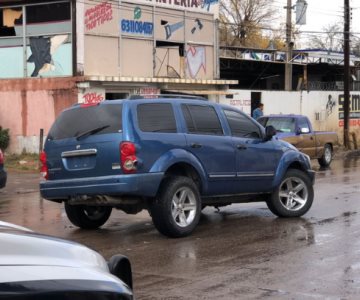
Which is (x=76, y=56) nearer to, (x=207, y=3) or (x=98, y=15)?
(x=98, y=15)

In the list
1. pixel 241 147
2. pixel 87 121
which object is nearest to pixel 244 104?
pixel 241 147

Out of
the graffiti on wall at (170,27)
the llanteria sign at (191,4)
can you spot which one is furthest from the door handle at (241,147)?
the graffiti on wall at (170,27)

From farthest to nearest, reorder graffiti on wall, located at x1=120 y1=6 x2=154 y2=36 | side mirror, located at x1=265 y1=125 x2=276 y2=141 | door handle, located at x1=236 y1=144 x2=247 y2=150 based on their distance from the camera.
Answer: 1. graffiti on wall, located at x1=120 y1=6 x2=154 y2=36
2. side mirror, located at x1=265 y1=125 x2=276 y2=141
3. door handle, located at x1=236 y1=144 x2=247 y2=150

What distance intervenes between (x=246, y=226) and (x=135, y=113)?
8.13 feet

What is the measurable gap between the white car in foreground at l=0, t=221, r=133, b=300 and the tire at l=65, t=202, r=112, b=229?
6.06 meters

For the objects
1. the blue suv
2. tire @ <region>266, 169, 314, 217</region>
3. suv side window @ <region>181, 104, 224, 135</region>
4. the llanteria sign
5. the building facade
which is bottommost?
tire @ <region>266, 169, 314, 217</region>

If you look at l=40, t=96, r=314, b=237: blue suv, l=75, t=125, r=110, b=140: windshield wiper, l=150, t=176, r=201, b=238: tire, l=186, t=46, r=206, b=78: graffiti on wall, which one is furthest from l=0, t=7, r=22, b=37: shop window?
l=150, t=176, r=201, b=238: tire

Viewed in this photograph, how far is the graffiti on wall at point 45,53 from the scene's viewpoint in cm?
2162

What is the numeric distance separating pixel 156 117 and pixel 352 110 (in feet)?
84.3

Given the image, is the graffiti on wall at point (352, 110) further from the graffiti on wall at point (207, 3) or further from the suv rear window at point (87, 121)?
the suv rear window at point (87, 121)

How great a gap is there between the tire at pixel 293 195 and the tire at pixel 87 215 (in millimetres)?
2629

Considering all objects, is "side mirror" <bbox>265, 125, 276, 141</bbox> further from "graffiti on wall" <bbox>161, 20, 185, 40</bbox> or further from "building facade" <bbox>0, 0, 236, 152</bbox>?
"graffiti on wall" <bbox>161, 20, 185, 40</bbox>

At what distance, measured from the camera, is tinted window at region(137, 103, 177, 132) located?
8.23 metres

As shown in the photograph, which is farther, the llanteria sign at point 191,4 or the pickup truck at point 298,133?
the llanteria sign at point 191,4
